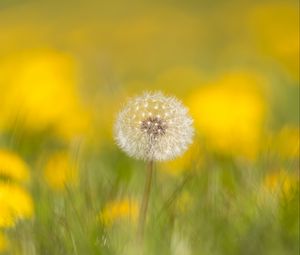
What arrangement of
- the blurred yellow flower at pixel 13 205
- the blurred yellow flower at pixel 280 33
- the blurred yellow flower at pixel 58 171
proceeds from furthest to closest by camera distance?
the blurred yellow flower at pixel 280 33
the blurred yellow flower at pixel 58 171
the blurred yellow flower at pixel 13 205

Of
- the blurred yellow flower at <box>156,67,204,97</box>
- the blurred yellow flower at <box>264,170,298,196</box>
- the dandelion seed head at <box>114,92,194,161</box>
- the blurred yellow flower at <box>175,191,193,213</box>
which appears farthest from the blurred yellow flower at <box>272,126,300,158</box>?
the blurred yellow flower at <box>156,67,204,97</box>

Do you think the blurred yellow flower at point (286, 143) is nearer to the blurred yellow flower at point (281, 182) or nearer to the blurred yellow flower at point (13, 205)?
the blurred yellow flower at point (281, 182)

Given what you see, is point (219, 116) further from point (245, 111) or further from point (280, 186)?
point (280, 186)

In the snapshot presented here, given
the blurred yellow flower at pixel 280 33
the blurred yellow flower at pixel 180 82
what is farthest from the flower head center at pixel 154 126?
the blurred yellow flower at pixel 180 82

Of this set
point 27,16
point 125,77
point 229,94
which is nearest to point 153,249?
point 229,94

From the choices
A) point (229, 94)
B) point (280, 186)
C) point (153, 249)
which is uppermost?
point (229, 94)

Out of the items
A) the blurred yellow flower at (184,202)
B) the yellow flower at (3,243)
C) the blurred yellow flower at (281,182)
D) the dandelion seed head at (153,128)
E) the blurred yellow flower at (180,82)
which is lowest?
the yellow flower at (3,243)

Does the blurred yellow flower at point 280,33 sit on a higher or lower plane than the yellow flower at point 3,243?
higher
